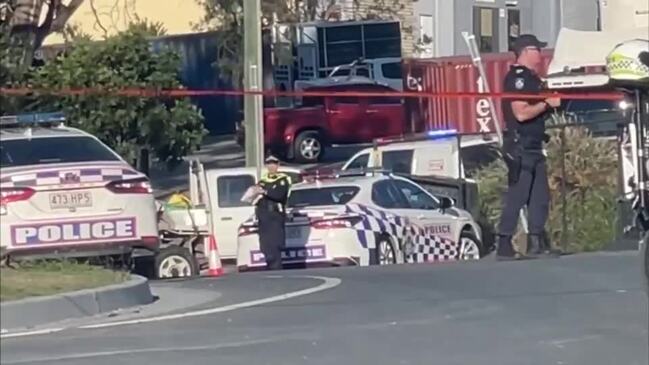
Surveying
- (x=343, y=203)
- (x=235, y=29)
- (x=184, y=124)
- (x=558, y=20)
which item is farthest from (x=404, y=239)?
(x=558, y=20)

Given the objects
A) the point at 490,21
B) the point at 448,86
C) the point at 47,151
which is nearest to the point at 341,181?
the point at 47,151

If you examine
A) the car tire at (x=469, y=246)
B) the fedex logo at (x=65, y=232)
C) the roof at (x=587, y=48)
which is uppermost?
the roof at (x=587, y=48)

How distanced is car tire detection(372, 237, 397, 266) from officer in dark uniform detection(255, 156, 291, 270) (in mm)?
1125

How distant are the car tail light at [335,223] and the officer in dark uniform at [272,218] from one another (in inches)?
21.0

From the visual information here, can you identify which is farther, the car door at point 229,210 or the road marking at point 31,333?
the car door at point 229,210

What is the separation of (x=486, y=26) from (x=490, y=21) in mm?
205

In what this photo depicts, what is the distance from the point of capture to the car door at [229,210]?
2306 centimetres

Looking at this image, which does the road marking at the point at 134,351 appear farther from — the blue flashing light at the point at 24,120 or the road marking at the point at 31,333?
the blue flashing light at the point at 24,120

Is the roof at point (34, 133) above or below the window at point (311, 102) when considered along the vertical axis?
above

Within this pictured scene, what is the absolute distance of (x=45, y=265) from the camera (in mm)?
10664

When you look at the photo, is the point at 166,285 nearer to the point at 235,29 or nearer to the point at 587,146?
the point at 587,146

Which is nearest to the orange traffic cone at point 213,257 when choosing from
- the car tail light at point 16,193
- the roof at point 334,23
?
the car tail light at point 16,193

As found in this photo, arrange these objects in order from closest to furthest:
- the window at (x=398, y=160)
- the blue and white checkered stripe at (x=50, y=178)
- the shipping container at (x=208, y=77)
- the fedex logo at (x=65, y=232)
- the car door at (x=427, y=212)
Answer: the fedex logo at (x=65, y=232)
the blue and white checkered stripe at (x=50, y=178)
the car door at (x=427, y=212)
the window at (x=398, y=160)
the shipping container at (x=208, y=77)

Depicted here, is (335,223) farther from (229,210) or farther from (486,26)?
(486,26)
